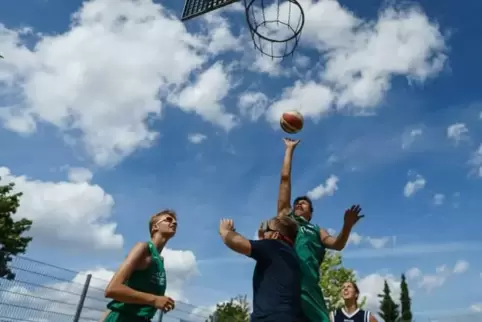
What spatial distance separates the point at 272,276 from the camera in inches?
130

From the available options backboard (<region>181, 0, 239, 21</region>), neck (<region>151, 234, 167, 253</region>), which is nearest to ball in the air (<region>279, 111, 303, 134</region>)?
neck (<region>151, 234, 167, 253</region>)

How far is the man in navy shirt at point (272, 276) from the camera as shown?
3.16 meters

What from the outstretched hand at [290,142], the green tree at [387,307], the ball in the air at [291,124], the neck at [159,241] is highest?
the green tree at [387,307]

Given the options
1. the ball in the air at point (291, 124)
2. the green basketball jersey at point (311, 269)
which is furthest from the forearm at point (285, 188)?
the ball in the air at point (291, 124)

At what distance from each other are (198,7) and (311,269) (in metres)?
10.3

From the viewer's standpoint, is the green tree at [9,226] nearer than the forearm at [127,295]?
No

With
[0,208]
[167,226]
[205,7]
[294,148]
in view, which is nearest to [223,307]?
[0,208]

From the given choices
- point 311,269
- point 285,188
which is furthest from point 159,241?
point 285,188

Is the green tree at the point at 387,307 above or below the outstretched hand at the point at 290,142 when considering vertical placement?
above

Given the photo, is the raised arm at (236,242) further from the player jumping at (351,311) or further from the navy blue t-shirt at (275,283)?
the player jumping at (351,311)

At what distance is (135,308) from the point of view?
3303 mm

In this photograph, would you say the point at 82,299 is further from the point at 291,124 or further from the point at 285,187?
the point at 285,187

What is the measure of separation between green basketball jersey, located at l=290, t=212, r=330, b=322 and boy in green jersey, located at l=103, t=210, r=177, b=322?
1.27m

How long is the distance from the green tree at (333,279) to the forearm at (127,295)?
862 inches
